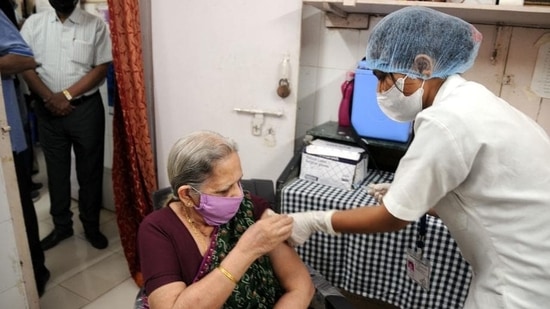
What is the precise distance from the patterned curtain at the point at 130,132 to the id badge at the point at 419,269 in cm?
145

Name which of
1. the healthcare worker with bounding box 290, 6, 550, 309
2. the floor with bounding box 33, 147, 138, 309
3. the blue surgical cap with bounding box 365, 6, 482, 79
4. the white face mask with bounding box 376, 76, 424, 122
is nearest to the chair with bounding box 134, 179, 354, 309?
the healthcare worker with bounding box 290, 6, 550, 309

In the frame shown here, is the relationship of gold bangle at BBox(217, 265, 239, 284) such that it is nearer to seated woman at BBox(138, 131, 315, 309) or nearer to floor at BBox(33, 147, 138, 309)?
seated woman at BBox(138, 131, 315, 309)

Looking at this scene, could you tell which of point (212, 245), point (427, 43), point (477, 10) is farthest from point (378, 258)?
point (477, 10)

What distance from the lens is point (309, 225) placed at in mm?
1256

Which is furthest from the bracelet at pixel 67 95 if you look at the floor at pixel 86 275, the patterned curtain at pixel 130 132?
the floor at pixel 86 275

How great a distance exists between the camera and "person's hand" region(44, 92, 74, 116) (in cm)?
239

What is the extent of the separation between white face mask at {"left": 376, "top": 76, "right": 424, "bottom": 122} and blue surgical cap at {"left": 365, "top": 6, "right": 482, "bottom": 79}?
0.04 m

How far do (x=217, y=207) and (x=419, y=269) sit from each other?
2.53ft

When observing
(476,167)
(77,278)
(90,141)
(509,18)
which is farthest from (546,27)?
(77,278)

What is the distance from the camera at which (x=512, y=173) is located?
93 centimetres

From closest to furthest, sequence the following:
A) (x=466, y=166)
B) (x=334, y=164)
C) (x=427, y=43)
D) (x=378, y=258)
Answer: (x=466, y=166)
(x=427, y=43)
(x=378, y=258)
(x=334, y=164)

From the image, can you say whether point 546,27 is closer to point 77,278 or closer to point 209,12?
point 209,12

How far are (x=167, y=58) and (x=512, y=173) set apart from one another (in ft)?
6.26

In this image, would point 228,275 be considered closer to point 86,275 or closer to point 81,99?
point 86,275
